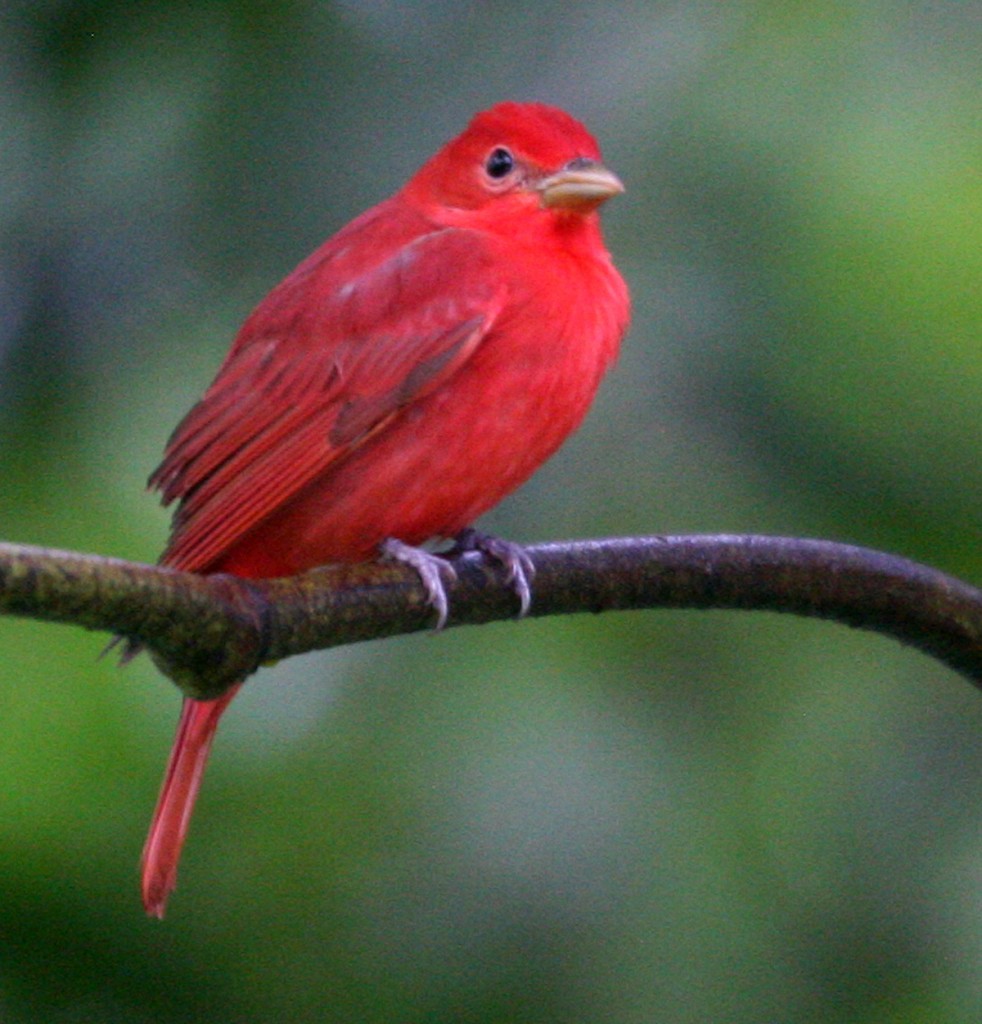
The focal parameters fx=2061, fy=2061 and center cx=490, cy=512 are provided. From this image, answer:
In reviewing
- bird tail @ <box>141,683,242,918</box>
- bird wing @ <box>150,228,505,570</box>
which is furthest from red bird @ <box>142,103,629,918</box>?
bird tail @ <box>141,683,242,918</box>

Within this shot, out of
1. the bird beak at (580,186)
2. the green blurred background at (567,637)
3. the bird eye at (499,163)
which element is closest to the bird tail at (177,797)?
the green blurred background at (567,637)

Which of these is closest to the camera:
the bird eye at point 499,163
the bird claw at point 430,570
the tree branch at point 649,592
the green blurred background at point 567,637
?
the tree branch at point 649,592

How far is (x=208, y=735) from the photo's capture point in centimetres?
232

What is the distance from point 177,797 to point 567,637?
506 millimetres

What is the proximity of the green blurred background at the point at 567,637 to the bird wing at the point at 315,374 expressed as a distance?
0.07 metres

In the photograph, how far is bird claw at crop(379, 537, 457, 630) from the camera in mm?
2066

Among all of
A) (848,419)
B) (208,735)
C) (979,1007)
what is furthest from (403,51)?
(979,1007)

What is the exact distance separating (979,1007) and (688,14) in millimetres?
1260

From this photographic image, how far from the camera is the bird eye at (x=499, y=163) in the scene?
9.34ft

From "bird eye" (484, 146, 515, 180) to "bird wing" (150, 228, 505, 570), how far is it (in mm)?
123

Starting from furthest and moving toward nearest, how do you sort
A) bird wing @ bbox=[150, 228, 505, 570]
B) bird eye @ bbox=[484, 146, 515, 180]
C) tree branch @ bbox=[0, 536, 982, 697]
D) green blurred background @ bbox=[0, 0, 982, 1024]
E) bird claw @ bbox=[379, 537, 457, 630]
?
1. bird eye @ bbox=[484, 146, 515, 180]
2. bird wing @ bbox=[150, 228, 505, 570]
3. green blurred background @ bbox=[0, 0, 982, 1024]
4. bird claw @ bbox=[379, 537, 457, 630]
5. tree branch @ bbox=[0, 536, 982, 697]

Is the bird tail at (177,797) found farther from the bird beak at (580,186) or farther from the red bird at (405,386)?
the bird beak at (580,186)

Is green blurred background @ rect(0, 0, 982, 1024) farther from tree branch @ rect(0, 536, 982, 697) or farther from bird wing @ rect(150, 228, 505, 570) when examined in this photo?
tree branch @ rect(0, 536, 982, 697)

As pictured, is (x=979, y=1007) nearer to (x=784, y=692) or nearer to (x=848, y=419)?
(x=784, y=692)
